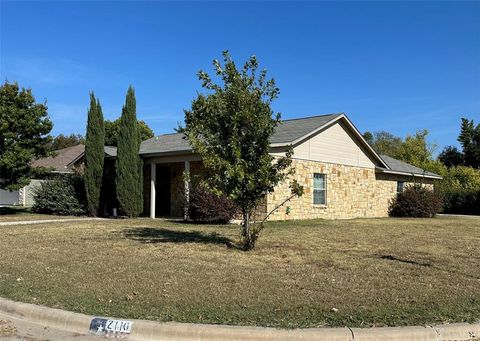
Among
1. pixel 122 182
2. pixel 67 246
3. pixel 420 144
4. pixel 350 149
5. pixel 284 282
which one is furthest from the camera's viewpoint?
pixel 420 144

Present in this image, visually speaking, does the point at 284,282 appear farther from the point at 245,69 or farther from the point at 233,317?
the point at 245,69

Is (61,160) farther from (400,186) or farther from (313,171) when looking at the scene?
(400,186)

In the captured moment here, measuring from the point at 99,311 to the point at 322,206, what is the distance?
57.9ft

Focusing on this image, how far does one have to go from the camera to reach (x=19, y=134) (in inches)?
877

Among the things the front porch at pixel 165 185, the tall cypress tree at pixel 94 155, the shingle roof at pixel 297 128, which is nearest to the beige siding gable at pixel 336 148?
the shingle roof at pixel 297 128

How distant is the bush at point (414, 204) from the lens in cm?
2859

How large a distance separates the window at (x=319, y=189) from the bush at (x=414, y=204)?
716 centimetres

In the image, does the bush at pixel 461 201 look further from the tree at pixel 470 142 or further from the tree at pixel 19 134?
the tree at pixel 19 134

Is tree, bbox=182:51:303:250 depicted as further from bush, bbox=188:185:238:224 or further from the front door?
the front door

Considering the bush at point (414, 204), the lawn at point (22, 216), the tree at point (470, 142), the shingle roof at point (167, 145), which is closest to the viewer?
the lawn at point (22, 216)

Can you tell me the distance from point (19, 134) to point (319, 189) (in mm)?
13564

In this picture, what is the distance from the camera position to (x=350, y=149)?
2505cm

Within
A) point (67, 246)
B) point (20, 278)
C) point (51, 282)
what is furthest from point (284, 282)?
point (67, 246)

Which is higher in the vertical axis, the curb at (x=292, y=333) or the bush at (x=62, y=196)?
the bush at (x=62, y=196)
